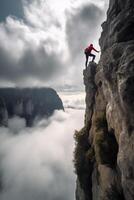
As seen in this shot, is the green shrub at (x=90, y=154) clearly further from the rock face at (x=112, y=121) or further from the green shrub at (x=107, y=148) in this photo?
the green shrub at (x=107, y=148)

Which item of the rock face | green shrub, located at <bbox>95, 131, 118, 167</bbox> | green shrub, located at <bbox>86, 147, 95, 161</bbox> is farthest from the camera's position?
green shrub, located at <bbox>86, 147, 95, 161</bbox>

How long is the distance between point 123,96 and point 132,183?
9.04 m

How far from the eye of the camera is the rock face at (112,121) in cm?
2797

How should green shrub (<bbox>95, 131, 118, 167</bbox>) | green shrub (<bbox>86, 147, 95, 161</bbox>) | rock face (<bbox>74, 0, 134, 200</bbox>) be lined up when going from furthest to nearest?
1. green shrub (<bbox>86, 147, 95, 161</bbox>)
2. green shrub (<bbox>95, 131, 118, 167</bbox>)
3. rock face (<bbox>74, 0, 134, 200</bbox>)

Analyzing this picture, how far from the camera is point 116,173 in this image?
34.4m

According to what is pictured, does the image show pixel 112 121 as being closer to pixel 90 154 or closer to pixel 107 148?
pixel 107 148

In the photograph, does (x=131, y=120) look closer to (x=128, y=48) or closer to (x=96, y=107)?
(x=128, y=48)

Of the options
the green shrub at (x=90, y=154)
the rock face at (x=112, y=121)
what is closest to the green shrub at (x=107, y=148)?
the rock face at (x=112, y=121)

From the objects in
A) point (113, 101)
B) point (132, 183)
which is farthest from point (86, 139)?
point (132, 183)

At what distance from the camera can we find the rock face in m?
28.0

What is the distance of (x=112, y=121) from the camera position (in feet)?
115

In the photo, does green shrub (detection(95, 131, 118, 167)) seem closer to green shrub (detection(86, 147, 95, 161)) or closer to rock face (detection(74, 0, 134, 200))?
rock face (detection(74, 0, 134, 200))

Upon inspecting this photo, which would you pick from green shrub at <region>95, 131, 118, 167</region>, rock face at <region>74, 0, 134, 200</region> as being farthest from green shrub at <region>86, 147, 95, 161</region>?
green shrub at <region>95, 131, 118, 167</region>

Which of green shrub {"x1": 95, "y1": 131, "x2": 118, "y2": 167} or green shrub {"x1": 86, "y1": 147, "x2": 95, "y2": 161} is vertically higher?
green shrub {"x1": 95, "y1": 131, "x2": 118, "y2": 167}
